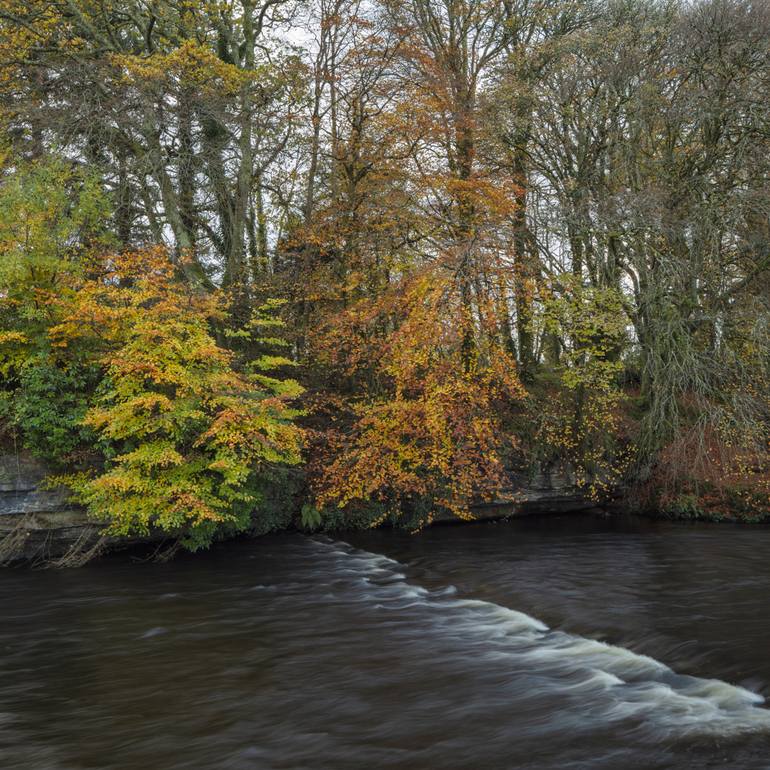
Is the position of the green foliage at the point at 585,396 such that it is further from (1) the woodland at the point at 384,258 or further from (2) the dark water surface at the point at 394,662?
(2) the dark water surface at the point at 394,662

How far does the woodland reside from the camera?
12.2 meters

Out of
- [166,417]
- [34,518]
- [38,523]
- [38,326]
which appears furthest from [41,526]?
[38,326]

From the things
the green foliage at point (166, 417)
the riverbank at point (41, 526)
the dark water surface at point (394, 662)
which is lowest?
the dark water surface at point (394, 662)

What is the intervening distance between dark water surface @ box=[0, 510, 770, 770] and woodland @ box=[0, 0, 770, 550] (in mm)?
2024

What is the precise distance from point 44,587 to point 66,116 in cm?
997

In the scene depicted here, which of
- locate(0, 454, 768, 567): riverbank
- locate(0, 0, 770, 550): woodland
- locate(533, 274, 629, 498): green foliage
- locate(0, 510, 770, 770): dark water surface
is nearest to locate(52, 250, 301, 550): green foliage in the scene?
locate(0, 0, 770, 550): woodland

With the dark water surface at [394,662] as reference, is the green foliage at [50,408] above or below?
above

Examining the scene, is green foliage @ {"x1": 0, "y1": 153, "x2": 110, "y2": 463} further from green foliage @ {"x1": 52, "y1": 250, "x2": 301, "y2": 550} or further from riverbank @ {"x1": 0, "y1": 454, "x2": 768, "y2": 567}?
riverbank @ {"x1": 0, "y1": 454, "x2": 768, "y2": 567}

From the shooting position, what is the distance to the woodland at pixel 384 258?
12.2 metres

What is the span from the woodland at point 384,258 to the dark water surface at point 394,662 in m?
2.02

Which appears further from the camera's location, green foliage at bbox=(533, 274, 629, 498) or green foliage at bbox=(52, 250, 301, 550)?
green foliage at bbox=(533, 274, 629, 498)

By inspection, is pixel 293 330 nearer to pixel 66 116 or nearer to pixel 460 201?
pixel 460 201

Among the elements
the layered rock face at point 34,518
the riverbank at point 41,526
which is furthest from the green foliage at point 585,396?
the layered rock face at point 34,518

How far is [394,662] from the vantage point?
292 inches
